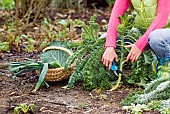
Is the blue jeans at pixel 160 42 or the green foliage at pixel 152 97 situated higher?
the blue jeans at pixel 160 42

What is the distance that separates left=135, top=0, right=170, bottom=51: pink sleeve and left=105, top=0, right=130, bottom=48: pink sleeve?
0.63 ft

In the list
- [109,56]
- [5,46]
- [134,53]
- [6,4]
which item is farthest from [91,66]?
[6,4]

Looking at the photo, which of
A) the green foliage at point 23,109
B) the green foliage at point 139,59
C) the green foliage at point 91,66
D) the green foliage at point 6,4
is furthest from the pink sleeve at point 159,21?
the green foliage at point 6,4

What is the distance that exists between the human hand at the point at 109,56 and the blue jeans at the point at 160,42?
0.90ft

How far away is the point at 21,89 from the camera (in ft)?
11.9

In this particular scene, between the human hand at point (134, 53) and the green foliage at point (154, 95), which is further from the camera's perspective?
the human hand at point (134, 53)

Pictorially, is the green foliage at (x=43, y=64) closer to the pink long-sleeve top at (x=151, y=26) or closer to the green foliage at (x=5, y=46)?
the pink long-sleeve top at (x=151, y=26)

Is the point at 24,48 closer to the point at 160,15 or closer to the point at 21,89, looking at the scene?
the point at 21,89

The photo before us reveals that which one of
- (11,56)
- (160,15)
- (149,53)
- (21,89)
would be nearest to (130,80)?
(149,53)

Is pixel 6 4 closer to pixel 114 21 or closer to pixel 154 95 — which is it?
pixel 114 21

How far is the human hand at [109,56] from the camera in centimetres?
352

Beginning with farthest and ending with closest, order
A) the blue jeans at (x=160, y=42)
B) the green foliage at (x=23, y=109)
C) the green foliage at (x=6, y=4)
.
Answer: the green foliage at (x=6, y=4) → the blue jeans at (x=160, y=42) → the green foliage at (x=23, y=109)

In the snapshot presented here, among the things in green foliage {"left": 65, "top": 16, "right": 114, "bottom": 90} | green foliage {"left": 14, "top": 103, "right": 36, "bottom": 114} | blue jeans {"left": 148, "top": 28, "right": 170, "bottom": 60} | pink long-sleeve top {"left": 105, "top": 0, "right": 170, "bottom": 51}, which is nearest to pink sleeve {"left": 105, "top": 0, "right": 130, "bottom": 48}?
pink long-sleeve top {"left": 105, "top": 0, "right": 170, "bottom": 51}

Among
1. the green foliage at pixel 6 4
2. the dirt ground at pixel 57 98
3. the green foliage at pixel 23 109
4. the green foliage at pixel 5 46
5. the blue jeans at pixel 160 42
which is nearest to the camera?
the green foliage at pixel 23 109
